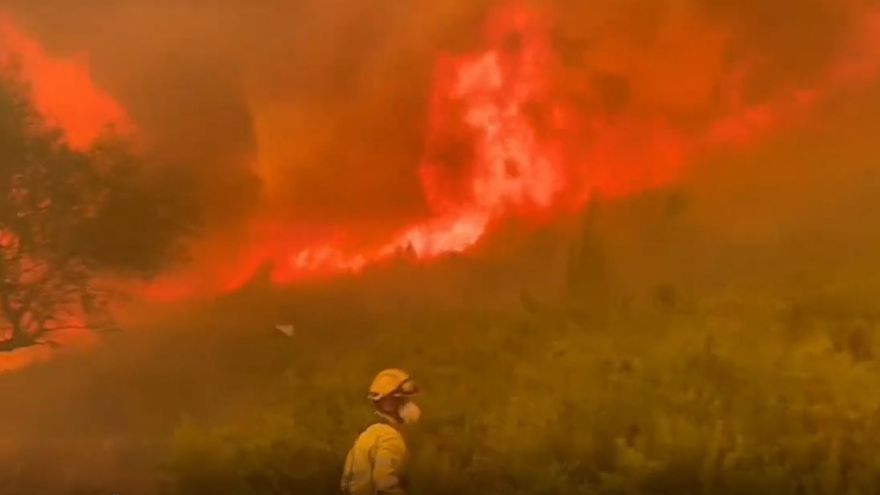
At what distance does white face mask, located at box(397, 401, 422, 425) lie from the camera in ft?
5.54

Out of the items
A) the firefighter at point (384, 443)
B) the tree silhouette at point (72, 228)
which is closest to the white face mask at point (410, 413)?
the firefighter at point (384, 443)

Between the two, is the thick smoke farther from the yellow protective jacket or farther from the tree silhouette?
the yellow protective jacket

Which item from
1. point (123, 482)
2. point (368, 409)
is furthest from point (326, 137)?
point (123, 482)

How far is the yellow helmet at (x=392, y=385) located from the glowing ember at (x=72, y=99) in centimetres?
66

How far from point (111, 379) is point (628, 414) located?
0.90 metres

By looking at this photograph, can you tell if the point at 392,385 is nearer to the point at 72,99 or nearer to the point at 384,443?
the point at 384,443

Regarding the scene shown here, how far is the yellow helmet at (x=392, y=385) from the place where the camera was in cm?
171

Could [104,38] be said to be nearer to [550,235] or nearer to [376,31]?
[376,31]

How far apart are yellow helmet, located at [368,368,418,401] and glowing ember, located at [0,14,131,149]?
66 centimetres

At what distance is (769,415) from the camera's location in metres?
1.55

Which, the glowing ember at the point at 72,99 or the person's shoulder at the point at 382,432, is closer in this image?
the person's shoulder at the point at 382,432

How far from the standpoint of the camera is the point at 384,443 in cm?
167

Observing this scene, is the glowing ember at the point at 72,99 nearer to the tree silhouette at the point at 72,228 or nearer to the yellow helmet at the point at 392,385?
the tree silhouette at the point at 72,228

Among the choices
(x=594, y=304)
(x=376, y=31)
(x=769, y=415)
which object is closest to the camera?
(x=769, y=415)
